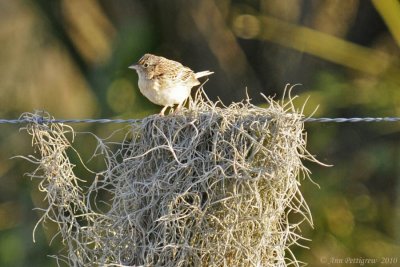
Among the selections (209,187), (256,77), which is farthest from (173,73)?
(256,77)

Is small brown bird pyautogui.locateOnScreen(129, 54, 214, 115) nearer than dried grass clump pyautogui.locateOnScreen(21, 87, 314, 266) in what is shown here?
No

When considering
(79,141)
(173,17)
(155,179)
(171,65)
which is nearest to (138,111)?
(79,141)

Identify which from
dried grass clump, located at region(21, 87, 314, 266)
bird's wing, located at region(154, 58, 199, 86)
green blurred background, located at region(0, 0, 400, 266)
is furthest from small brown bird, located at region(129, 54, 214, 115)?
green blurred background, located at region(0, 0, 400, 266)

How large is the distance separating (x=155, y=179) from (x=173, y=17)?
4.48 meters

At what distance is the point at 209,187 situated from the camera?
4.17 metres

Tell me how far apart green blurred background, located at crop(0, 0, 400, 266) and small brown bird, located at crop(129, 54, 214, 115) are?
1539 millimetres

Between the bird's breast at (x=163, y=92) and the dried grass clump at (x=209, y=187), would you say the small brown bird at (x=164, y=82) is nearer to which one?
the bird's breast at (x=163, y=92)

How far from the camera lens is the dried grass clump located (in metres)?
4.17

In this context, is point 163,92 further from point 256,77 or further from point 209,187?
point 256,77

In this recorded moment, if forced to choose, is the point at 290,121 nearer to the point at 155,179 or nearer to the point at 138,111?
the point at 155,179

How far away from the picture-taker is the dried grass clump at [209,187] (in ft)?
13.7

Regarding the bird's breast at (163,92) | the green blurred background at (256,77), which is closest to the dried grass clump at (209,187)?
the bird's breast at (163,92)

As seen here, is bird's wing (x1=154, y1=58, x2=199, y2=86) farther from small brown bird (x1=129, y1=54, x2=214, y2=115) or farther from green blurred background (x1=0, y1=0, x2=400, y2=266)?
green blurred background (x1=0, y1=0, x2=400, y2=266)

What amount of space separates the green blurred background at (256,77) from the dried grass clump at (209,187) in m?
2.97
